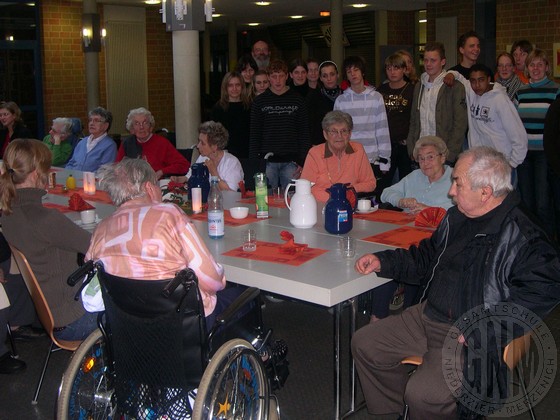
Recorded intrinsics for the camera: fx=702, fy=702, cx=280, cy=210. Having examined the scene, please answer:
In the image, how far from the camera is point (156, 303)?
2088 millimetres

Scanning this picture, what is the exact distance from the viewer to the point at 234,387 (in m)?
2.29

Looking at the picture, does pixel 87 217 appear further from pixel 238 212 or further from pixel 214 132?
pixel 214 132

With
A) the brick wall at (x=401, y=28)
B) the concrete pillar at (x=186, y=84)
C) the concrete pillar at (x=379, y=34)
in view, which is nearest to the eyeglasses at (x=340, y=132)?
the concrete pillar at (x=186, y=84)

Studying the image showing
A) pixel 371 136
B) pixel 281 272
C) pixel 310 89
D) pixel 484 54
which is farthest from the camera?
pixel 484 54

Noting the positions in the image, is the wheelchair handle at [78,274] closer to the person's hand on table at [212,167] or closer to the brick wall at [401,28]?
the person's hand on table at [212,167]

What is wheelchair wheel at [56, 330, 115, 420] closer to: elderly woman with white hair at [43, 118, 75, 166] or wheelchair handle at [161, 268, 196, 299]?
wheelchair handle at [161, 268, 196, 299]

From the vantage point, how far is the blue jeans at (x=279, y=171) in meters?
5.36

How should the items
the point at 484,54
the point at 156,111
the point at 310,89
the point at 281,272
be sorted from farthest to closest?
the point at 156,111 < the point at 484,54 < the point at 310,89 < the point at 281,272

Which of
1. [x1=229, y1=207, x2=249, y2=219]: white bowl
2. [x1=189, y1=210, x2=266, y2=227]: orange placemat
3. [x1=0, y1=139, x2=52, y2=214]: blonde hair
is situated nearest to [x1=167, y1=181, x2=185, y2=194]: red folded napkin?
[x1=189, y1=210, x2=266, y2=227]: orange placemat

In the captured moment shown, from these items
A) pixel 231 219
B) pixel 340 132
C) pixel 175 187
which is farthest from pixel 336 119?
pixel 175 187

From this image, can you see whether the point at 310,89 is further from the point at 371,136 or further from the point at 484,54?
the point at 484,54

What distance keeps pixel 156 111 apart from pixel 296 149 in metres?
7.64

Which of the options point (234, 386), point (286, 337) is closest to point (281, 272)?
point (234, 386)

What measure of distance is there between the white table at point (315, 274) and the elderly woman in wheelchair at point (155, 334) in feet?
0.58
